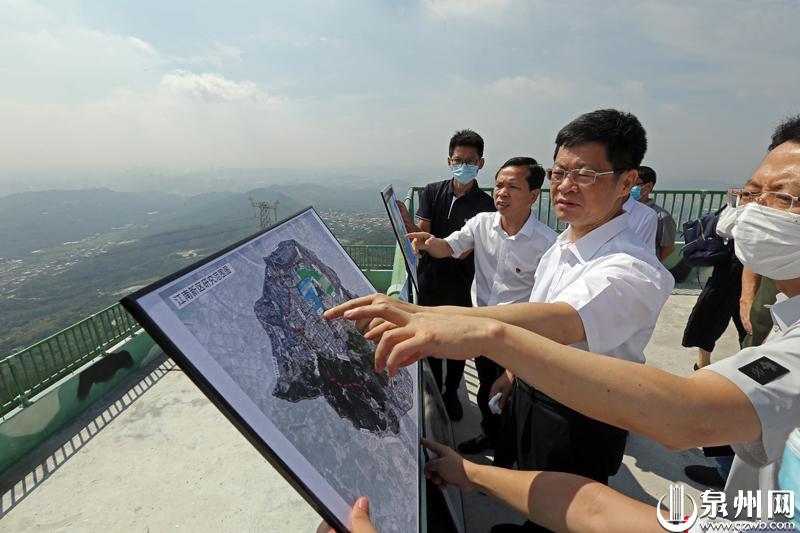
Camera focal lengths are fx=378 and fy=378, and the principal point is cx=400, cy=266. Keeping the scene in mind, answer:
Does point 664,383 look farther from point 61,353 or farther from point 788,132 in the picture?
point 61,353

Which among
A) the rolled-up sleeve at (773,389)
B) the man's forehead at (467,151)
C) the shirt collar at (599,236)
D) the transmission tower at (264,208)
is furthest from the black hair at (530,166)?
the transmission tower at (264,208)

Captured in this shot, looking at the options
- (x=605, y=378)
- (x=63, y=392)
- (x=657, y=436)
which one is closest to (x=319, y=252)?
(x=605, y=378)

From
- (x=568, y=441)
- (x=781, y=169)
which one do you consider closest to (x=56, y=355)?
(x=568, y=441)

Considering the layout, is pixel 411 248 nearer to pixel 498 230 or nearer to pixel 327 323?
pixel 498 230

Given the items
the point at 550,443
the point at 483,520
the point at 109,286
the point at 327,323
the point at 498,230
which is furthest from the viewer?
the point at 109,286

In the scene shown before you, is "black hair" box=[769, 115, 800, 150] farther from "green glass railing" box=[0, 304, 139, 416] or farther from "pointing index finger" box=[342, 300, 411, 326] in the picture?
"green glass railing" box=[0, 304, 139, 416]
